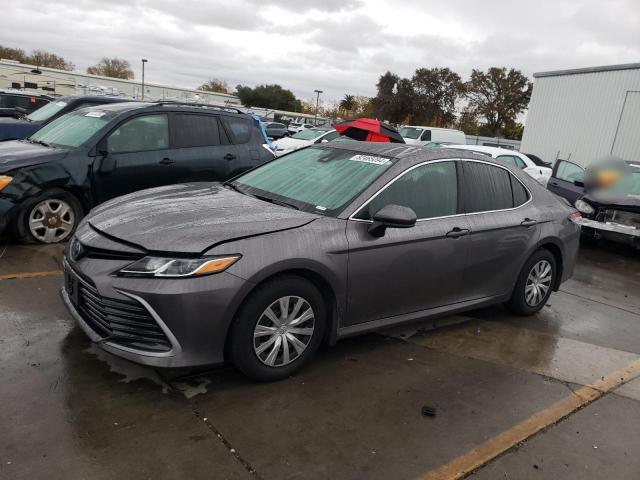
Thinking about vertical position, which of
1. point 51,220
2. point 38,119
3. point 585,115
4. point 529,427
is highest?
point 585,115

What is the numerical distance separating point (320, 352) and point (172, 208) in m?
1.51

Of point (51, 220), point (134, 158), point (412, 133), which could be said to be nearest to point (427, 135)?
point (412, 133)

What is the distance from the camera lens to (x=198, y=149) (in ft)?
22.1

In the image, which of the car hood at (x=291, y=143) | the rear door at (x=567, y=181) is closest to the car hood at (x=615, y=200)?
the rear door at (x=567, y=181)

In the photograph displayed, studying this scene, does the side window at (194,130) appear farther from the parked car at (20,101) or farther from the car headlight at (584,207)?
the parked car at (20,101)

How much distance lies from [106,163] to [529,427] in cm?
510

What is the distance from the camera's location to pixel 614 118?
20516mm

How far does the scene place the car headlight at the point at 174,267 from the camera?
9.72ft

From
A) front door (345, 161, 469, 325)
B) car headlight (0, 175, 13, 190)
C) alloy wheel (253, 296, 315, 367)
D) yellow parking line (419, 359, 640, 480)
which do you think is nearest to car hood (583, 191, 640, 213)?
yellow parking line (419, 359, 640, 480)

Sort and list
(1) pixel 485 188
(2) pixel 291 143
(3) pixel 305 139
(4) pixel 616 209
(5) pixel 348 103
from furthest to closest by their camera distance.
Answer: (5) pixel 348 103
(3) pixel 305 139
(2) pixel 291 143
(4) pixel 616 209
(1) pixel 485 188

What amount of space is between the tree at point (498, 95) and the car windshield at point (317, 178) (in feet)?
174

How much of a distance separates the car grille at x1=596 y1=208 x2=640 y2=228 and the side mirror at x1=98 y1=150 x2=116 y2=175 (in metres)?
7.36

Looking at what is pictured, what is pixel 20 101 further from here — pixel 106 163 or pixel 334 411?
pixel 334 411

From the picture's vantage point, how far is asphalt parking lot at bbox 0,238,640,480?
8.68ft
